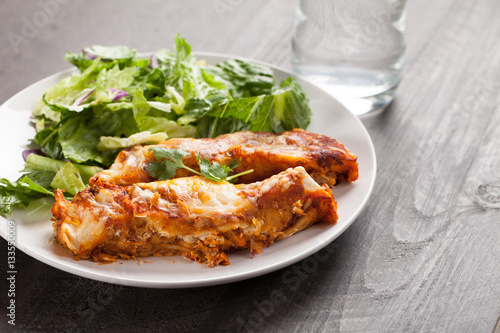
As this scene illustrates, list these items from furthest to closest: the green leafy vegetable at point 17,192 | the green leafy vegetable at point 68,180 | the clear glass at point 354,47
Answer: the clear glass at point 354,47 < the green leafy vegetable at point 68,180 < the green leafy vegetable at point 17,192

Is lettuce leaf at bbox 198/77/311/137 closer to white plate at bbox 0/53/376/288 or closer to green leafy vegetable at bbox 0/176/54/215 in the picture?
white plate at bbox 0/53/376/288

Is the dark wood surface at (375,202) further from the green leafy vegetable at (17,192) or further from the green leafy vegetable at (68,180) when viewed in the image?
the green leafy vegetable at (68,180)

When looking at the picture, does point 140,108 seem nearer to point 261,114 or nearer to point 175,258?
point 261,114

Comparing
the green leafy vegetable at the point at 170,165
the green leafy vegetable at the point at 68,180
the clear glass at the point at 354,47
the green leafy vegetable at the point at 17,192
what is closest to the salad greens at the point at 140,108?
the green leafy vegetable at the point at 68,180

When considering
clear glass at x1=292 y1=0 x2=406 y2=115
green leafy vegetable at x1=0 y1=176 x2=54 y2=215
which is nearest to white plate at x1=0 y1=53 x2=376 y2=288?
green leafy vegetable at x1=0 y1=176 x2=54 y2=215

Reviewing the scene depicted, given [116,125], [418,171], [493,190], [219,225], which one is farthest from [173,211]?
[493,190]

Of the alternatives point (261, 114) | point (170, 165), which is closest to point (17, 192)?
point (170, 165)

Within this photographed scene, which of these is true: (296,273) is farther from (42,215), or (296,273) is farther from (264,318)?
(42,215)
